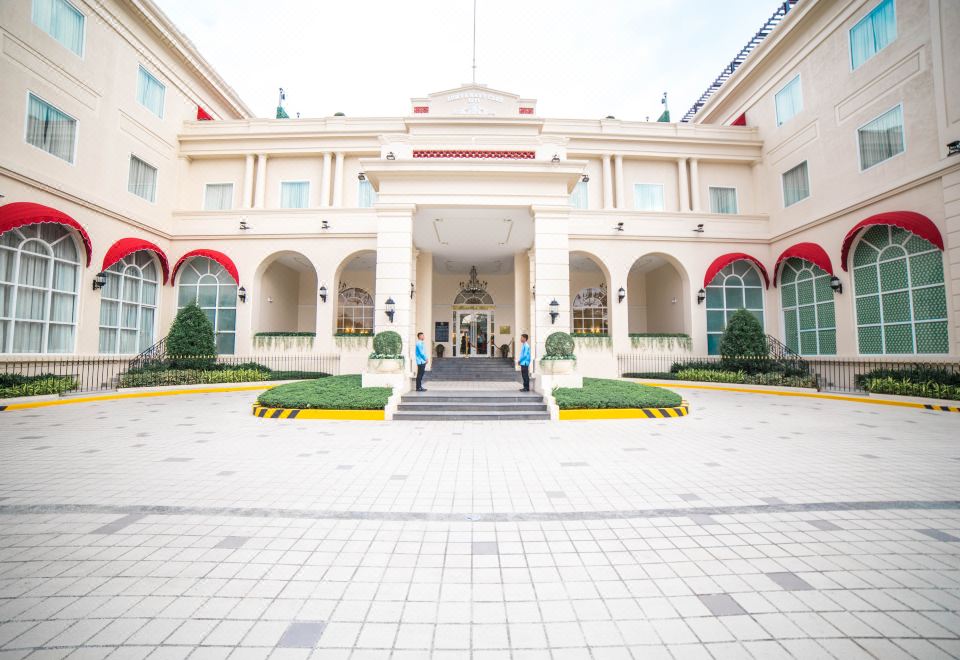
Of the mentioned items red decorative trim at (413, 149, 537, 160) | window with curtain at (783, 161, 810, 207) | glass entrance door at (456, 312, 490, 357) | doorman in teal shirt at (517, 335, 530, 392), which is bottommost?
doorman in teal shirt at (517, 335, 530, 392)

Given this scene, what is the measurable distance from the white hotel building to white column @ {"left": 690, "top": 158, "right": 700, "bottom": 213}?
11 centimetres

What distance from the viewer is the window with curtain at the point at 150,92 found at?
15547 millimetres

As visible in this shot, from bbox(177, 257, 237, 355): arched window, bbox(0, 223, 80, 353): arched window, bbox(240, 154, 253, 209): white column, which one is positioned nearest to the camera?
bbox(0, 223, 80, 353): arched window

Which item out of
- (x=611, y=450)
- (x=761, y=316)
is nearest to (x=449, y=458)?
(x=611, y=450)

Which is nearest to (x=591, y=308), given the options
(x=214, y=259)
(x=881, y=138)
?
(x=881, y=138)

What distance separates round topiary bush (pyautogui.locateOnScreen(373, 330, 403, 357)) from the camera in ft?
33.8

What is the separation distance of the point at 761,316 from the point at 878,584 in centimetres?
1711

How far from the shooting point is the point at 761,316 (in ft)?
55.6

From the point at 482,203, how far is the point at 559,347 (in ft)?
14.6

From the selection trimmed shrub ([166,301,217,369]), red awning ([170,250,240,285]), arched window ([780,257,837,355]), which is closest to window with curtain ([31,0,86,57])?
red awning ([170,250,240,285])

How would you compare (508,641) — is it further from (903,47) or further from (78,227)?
(903,47)

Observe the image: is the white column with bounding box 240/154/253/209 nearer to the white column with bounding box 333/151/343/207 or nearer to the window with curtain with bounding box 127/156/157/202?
the window with curtain with bounding box 127/156/157/202

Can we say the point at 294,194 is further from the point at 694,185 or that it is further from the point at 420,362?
the point at 694,185

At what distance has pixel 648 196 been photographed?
18.4 meters
